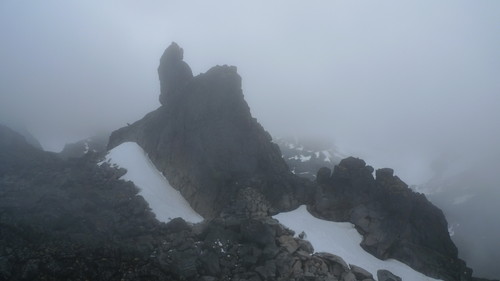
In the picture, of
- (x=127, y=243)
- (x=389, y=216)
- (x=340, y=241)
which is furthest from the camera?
(x=389, y=216)

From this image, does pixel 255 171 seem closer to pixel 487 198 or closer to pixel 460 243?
pixel 460 243

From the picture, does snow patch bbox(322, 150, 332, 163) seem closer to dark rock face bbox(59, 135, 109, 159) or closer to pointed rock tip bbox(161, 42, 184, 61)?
dark rock face bbox(59, 135, 109, 159)

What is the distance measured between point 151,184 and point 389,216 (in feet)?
115

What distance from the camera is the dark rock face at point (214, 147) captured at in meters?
55.3

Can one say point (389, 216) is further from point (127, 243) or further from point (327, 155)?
point (327, 155)

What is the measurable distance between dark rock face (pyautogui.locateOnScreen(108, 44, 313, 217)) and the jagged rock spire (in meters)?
0.20

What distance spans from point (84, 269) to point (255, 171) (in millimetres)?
28860

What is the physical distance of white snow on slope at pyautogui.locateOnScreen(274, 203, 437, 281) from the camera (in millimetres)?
45625

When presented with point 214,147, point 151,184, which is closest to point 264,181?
point 214,147

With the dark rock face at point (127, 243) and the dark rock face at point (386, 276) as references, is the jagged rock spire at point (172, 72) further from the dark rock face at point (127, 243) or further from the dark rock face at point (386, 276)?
the dark rock face at point (386, 276)

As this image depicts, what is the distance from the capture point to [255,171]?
57062 mm

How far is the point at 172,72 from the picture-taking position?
226 ft

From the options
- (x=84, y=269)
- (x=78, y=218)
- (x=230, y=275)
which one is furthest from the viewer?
(x=78, y=218)

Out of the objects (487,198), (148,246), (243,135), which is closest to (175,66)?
(243,135)
